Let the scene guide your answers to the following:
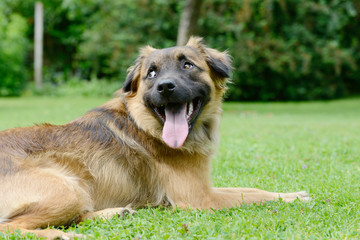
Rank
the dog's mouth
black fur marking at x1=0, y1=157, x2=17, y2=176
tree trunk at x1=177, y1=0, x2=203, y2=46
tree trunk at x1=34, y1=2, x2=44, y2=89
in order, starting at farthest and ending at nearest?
tree trunk at x1=34, y1=2, x2=44, y2=89 → tree trunk at x1=177, y1=0, x2=203, y2=46 → the dog's mouth → black fur marking at x1=0, y1=157, x2=17, y2=176

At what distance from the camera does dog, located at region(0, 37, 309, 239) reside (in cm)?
380

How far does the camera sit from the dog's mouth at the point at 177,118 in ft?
14.5

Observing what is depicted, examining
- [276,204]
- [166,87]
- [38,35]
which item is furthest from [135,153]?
[38,35]

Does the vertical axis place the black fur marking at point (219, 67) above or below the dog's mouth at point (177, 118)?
above

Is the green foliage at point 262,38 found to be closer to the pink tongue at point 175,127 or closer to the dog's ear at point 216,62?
the dog's ear at point 216,62

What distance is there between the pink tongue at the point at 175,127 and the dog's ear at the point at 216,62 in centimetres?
69

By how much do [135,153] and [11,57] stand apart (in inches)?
1103

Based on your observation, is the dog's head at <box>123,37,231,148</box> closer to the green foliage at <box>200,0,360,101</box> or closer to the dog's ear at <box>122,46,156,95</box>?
the dog's ear at <box>122,46,156,95</box>

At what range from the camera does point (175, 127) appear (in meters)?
4.49

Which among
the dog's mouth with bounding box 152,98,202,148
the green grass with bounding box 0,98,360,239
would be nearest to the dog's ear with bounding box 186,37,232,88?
the dog's mouth with bounding box 152,98,202,148

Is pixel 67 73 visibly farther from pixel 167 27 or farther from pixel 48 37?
pixel 167 27

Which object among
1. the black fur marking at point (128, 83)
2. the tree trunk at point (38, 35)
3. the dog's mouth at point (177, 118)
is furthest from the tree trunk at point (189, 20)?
the tree trunk at point (38, 35)

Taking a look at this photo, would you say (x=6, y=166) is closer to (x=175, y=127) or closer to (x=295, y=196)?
(x=175, y=127)

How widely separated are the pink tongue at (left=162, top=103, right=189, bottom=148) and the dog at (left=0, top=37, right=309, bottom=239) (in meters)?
0.01
